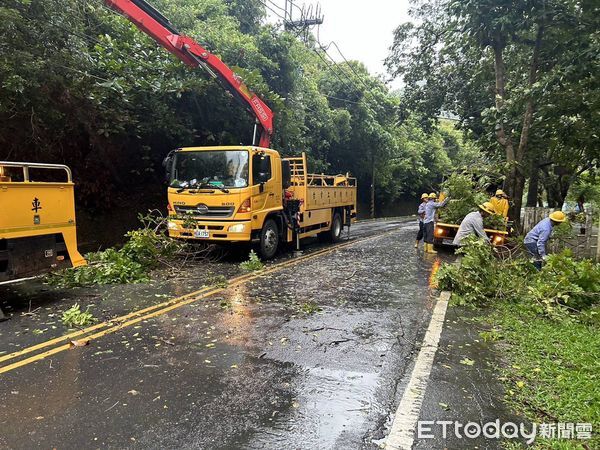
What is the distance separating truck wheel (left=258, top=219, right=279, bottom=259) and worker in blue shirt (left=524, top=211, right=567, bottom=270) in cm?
551

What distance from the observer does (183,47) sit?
32.5 feet

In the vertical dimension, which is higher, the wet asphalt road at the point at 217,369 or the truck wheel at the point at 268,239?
the truck wheel at the point at 268,239

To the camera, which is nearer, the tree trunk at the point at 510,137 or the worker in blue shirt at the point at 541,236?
the worker in blue shirt at the point at 541,236

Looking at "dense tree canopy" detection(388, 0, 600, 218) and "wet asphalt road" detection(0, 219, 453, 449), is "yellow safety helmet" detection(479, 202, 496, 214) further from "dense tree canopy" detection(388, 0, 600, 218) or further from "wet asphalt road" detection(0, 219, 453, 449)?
"dense tree canopy" detection(388, 0, 600, 218)

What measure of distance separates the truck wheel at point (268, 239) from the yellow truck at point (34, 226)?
14.4 ft

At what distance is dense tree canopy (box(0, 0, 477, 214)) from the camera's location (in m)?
9.02

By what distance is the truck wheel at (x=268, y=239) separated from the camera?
10.3m

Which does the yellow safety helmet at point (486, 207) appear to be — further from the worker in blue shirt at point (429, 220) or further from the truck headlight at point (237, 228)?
the truck headlight at point (237, 228)

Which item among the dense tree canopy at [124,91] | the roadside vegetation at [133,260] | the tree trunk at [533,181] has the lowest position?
the roadside vegetation at [133,260]

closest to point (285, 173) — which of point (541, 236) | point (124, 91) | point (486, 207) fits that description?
point (486, 207)

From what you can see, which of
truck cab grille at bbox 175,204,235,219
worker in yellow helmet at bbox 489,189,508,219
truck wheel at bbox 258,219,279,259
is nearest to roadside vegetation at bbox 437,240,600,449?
worker in yellow helmet at bbox 489,189,508,219

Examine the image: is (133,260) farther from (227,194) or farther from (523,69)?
(523,69)

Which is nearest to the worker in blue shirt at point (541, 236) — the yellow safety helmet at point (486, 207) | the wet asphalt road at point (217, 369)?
the yellow safety helmet at point (486, 207)

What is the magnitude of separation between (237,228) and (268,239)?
4.38 feet
